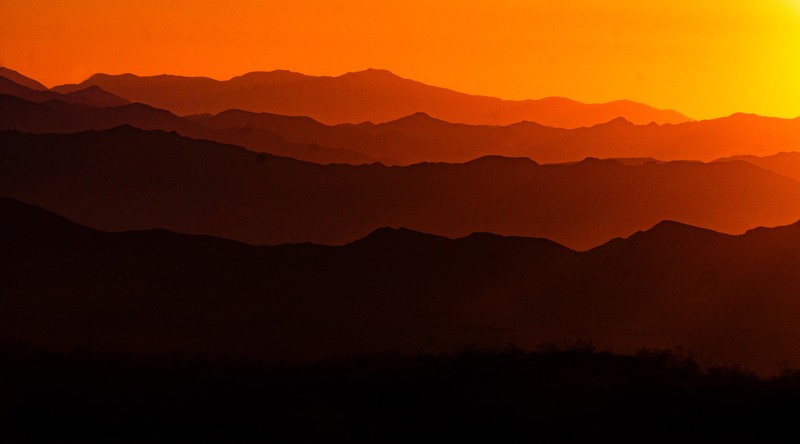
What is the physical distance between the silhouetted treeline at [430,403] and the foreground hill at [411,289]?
31.0 m

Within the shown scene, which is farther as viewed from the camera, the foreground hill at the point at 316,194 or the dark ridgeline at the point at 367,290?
the foreground hill at the point at 316,194

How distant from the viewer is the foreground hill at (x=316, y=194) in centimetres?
10962

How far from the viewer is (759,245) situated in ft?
285

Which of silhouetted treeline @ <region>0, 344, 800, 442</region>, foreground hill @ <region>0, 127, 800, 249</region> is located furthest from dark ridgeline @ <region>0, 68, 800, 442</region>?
foreground hill @ <region>0, 127, 800, 249</region>

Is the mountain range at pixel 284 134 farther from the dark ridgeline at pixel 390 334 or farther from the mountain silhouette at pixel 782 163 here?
the dark ridgeline at pixel 390 334

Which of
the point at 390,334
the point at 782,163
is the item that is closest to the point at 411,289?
the point at 390,334

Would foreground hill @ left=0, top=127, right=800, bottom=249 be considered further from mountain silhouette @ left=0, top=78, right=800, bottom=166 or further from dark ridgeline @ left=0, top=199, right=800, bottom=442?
dark ridgeline @ left=0, top=199, right=800, bottom=442

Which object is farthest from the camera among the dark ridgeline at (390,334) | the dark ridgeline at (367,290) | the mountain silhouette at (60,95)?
the mountain silhouette at (60,95)

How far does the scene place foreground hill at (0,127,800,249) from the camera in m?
110

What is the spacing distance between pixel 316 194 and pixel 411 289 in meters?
39.5

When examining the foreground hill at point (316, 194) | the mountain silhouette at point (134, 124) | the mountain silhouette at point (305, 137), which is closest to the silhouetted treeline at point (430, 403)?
the foreground hill at point (316, 194)

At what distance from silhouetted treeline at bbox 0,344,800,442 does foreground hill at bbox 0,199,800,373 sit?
31.0 meters

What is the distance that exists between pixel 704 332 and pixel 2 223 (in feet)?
160

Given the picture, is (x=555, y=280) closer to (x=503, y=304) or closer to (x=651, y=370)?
(x=503, y=304)
